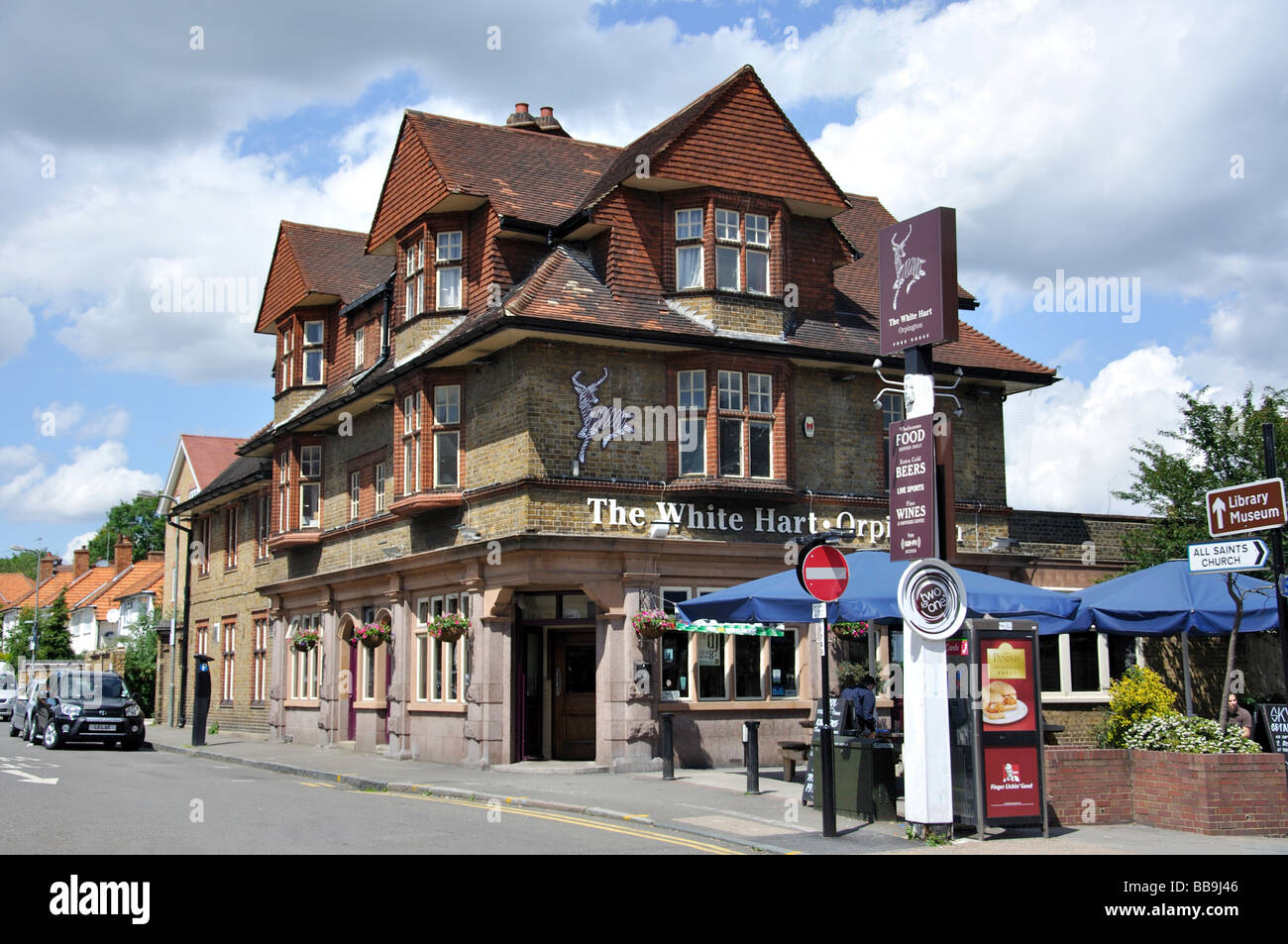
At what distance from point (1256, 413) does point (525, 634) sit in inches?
595

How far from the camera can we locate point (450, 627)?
22578 millimetres

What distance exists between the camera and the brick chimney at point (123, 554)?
7719cm

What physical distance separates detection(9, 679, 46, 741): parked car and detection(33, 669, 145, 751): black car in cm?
194

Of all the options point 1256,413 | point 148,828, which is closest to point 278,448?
point 148,828

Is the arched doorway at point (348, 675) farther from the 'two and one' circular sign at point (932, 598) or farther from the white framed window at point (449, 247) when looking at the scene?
the 'two and one' circular sign at point (932, 598)

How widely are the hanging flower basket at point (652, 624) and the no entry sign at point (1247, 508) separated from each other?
30.6 ft

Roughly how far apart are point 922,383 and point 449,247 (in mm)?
13555

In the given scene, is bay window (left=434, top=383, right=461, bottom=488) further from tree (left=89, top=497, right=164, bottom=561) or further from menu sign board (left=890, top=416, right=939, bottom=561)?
tree (left=89, top=497, right=164, bottom=561)

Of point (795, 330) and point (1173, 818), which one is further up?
point (795, 330)

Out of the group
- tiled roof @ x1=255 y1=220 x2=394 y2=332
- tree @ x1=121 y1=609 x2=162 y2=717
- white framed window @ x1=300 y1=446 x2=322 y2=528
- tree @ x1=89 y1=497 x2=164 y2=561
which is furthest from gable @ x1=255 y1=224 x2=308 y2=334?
tree @ x1=89 y1=497 x2=164 y2=561

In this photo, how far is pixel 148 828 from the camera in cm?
1336

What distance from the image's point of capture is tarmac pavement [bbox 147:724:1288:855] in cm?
1257

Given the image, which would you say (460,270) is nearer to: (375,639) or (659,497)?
(659,497)
